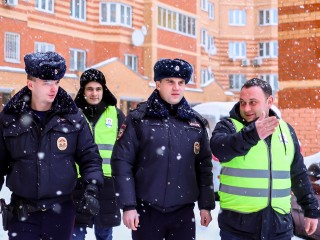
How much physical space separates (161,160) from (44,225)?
3.28 feet

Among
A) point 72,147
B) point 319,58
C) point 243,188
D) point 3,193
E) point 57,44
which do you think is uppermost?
point 57,44

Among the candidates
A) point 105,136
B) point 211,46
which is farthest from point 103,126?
point 211,46

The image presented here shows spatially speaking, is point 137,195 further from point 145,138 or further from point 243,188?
point 243,188

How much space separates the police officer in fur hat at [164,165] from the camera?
450 centimetres

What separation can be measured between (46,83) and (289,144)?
1.87 meters

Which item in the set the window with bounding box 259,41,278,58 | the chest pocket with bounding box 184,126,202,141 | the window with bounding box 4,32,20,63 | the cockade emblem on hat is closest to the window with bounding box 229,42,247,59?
the window with bounding box 259,41,278,58

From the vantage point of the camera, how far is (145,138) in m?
4.57

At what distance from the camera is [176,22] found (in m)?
35.3

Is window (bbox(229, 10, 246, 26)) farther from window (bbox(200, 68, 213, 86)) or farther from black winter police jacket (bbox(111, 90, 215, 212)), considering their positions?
black winter police jacket (bbox(111, 90, 215, 212))

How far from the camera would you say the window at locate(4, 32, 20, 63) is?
25.6 m

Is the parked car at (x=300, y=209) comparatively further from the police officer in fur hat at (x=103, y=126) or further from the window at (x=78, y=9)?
the window at (x=78, y=9)

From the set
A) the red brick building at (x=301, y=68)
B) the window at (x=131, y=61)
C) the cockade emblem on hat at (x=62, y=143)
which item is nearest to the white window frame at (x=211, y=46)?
the window at (x=131, y=61)

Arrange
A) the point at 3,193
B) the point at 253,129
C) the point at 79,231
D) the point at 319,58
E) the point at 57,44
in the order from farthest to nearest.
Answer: the point at 57,44
the point at 319,58
the point at 3,193
the point at 79,231
the point at 253,129

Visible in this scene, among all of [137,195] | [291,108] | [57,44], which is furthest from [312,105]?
[57,44]
